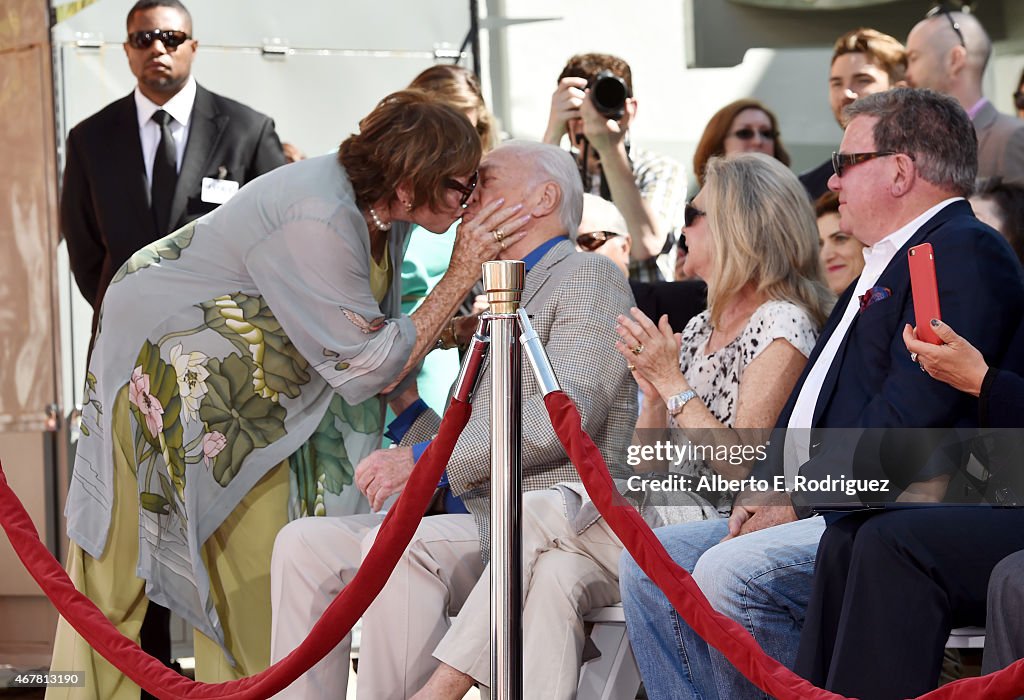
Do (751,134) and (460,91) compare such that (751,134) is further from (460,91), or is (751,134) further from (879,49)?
(460,91)

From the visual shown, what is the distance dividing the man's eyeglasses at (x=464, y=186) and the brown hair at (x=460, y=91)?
0.75 metres

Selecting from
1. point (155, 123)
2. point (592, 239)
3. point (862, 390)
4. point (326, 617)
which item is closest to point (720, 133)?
point (592, 239)

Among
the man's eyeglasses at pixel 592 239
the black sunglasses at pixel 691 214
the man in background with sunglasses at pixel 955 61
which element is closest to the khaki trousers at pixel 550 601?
the black sunglasses at pixel 691 214

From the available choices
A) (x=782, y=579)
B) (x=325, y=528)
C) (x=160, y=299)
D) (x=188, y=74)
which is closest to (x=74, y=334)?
(x=188, y=74)

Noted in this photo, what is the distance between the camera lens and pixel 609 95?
4578 millimetres

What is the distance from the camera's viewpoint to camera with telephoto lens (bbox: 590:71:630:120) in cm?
457

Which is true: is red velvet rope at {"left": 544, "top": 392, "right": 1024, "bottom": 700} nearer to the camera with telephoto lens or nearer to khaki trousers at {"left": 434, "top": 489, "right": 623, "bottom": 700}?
khaki trousers at {"left": 434, "top": 489, "right": 623, "bottom": 700}

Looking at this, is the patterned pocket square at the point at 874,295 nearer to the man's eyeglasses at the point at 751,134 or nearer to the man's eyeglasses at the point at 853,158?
the man's eyeglasses at the point at 853,158

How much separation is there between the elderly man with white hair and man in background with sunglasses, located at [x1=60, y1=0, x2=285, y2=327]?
1.63 metres

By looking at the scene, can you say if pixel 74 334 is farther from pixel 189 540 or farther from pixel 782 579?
pixel 782 579

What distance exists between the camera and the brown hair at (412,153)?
3.54m

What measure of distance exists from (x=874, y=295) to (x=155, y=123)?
281 centimetres

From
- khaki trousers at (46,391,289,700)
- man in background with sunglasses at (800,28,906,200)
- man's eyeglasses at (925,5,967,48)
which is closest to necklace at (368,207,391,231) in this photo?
khaki trousers at (46,391,289,700)

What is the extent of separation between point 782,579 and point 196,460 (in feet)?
5.10
